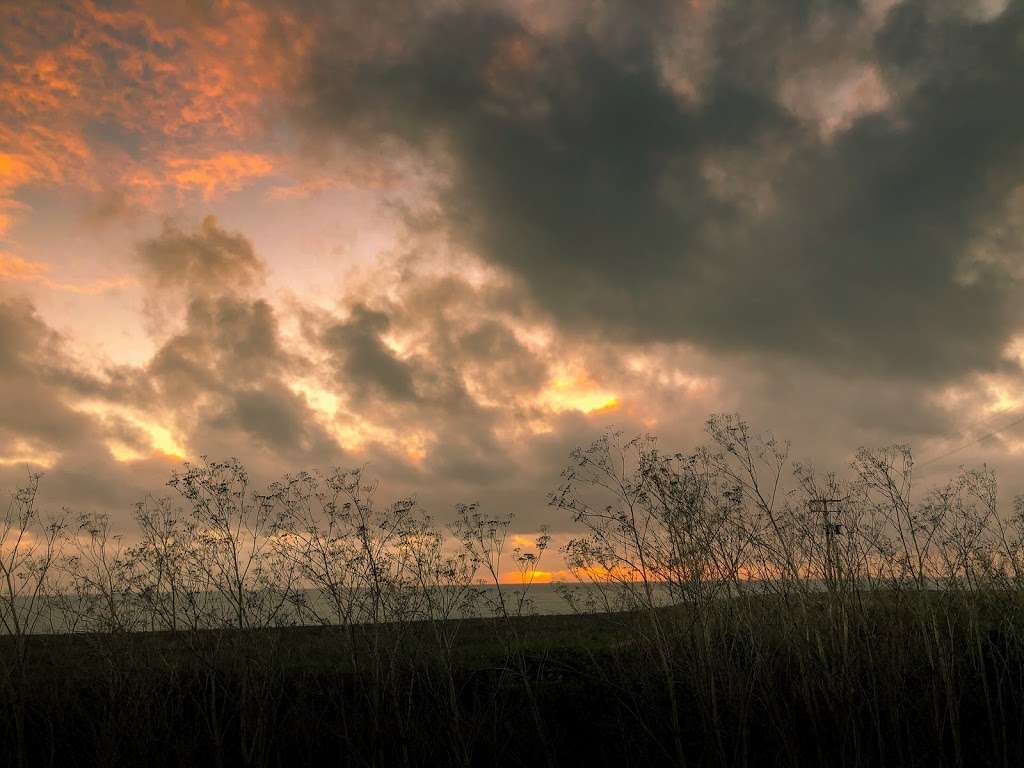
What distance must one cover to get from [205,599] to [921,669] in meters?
9.84

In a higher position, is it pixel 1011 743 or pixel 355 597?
pixel 355 597

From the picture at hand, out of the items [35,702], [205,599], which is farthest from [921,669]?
[35,702]

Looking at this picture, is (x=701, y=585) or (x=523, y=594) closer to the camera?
(x=701, y=585)

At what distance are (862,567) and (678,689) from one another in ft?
13.8

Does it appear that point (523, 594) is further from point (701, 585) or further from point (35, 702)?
point (35, 702)

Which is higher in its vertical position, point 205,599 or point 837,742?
point 205,599

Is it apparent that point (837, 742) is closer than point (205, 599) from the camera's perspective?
Yes

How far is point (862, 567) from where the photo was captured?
8844 mm

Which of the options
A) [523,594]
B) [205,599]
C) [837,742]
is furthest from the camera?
[523,594]

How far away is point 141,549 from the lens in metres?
11.2

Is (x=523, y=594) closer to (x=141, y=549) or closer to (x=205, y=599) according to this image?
(x=205, y=599)

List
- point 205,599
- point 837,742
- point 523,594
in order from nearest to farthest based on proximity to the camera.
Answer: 1. point 837,742
2. point 205,599
3. point 523,594

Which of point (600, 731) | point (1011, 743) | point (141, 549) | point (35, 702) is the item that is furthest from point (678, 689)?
point (35, 702)

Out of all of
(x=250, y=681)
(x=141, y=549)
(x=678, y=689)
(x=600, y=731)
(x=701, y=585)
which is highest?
(x=141, y=549)
